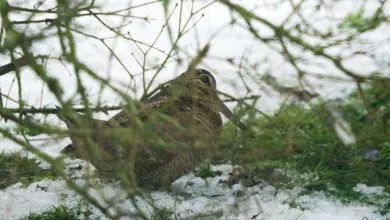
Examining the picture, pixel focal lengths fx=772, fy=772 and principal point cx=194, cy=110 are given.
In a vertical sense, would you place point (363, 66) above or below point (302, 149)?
above

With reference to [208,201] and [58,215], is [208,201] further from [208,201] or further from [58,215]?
[58,215]

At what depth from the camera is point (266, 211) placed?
4676mm

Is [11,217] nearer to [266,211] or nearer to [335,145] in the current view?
[266,211]

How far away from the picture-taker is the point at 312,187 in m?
5.07

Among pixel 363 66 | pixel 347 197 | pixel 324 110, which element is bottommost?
pixel 324 110

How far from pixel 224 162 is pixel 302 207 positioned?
113 centimetres

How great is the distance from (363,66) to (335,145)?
Result: 2.32 m

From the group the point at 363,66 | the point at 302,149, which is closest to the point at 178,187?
the point at 302,149

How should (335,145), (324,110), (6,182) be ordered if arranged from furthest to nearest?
(335,145), (6,182), (324,110)

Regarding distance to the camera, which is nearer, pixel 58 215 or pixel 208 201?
pixel 58 215

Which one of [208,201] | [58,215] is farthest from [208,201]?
[58,215]

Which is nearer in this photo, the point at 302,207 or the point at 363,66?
the point at 302,207

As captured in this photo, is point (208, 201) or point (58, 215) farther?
point (208, 201)

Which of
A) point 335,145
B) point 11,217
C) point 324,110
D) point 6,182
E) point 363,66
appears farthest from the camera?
point 363,66
